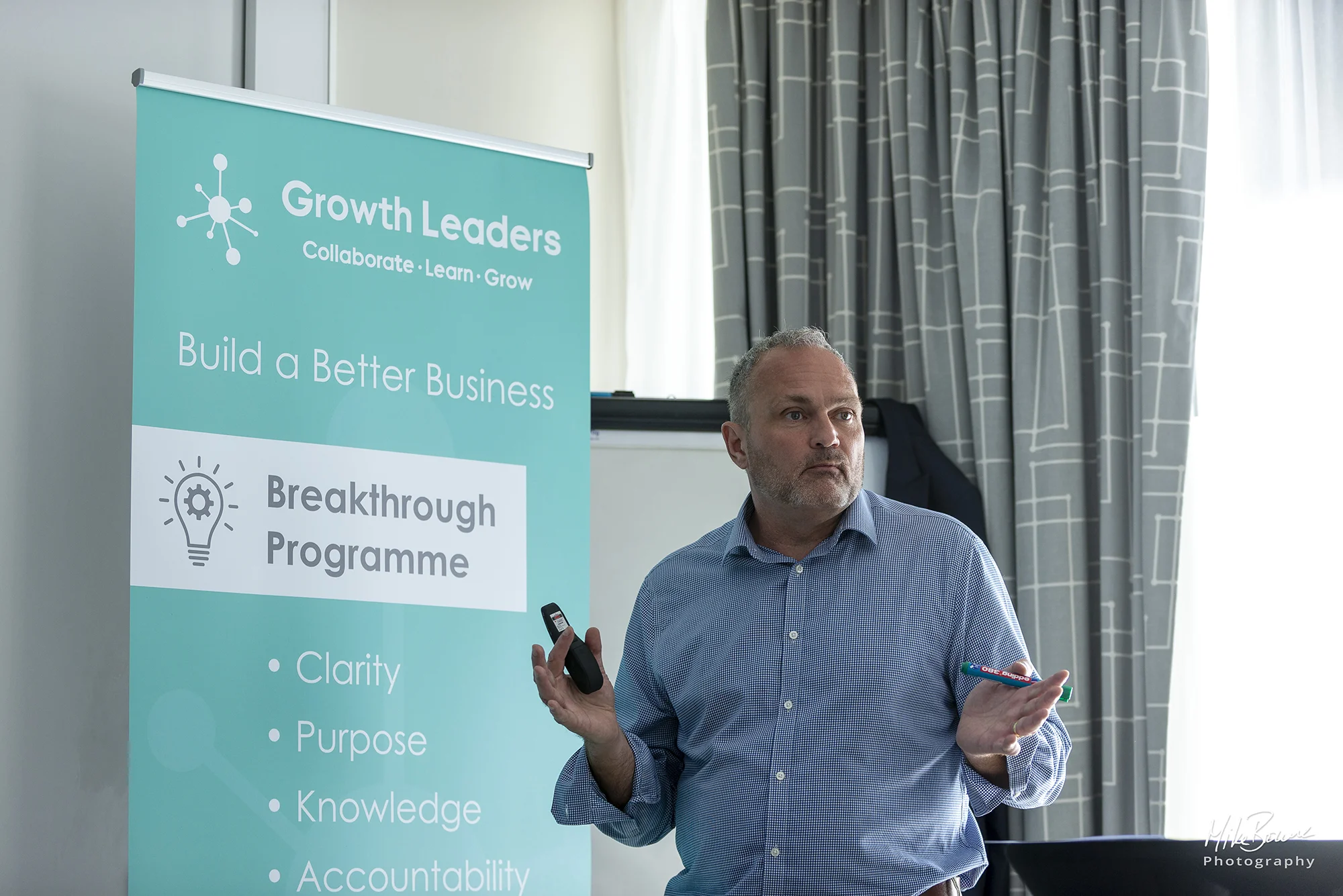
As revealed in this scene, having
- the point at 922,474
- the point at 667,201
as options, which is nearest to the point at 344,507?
the point at 922,474

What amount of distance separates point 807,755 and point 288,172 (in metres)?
1.52

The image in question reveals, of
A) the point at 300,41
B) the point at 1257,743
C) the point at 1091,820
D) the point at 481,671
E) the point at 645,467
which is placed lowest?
the point at 1091,820

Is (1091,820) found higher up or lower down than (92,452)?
lower down

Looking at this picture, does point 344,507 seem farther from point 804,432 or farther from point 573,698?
point 804,432

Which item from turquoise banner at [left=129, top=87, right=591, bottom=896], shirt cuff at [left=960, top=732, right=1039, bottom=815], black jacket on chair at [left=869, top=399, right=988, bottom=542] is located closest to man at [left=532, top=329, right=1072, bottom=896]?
shirt cuff at [left=960, top=732, right=1039, bottom=815]

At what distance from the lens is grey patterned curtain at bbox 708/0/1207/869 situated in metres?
3.10

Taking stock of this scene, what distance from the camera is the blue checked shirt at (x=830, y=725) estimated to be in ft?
6.37

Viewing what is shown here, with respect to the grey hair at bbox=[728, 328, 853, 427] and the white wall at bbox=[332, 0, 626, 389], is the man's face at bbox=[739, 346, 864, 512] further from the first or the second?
the white wall at bbox=[332, 0, 626, 389]

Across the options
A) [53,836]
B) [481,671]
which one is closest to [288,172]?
[481,671]

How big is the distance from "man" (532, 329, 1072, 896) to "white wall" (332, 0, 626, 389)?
190 cm

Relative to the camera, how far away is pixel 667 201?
398cm

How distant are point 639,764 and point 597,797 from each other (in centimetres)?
8

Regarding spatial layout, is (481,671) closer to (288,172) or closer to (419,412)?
(419,412)

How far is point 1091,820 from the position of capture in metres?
3.16
